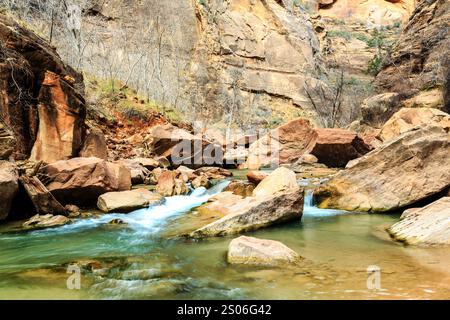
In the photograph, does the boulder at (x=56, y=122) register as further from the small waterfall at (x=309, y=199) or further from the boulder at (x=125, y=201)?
the small waterfall at (x=309, y=199)

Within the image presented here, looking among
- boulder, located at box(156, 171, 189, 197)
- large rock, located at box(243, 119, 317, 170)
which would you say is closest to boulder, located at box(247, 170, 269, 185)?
boulder, located at box(156, 171, 189, 197)

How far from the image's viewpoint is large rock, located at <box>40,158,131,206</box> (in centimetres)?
756

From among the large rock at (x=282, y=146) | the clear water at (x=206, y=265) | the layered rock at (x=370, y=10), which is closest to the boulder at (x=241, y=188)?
the clear water at (x=206, y=265)

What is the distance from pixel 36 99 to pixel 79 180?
104 inches

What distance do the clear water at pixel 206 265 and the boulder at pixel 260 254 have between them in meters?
0.14

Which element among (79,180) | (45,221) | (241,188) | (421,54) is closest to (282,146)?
(241,188)

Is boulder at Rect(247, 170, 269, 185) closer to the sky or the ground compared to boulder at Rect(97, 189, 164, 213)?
closer to the sky

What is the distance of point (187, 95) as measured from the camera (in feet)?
101

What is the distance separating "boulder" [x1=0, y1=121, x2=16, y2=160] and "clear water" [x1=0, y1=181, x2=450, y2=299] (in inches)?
56.4

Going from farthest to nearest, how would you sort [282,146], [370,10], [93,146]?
1. [370,10]
2. [282,146]
3. [93,146]

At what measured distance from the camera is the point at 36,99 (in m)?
8.89

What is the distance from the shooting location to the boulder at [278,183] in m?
7.18

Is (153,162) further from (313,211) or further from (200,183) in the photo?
(313,211)

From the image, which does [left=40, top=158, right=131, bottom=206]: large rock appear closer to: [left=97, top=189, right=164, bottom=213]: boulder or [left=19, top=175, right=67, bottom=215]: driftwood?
[left=97, top=189, right=164, bottom=213]: boulder
